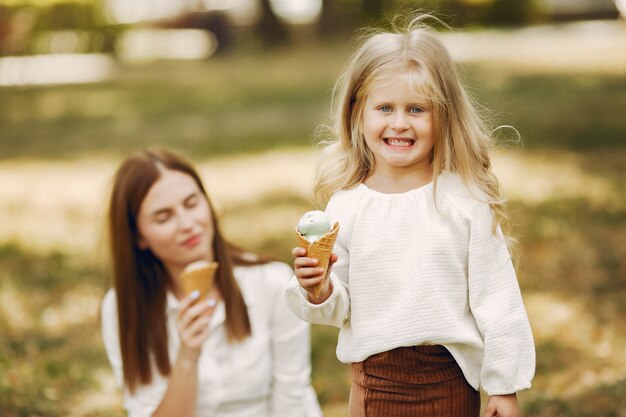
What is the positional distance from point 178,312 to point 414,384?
1289mm

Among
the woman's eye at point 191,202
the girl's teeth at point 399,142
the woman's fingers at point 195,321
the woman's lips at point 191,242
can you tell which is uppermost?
the girl's teeth at point 399,142

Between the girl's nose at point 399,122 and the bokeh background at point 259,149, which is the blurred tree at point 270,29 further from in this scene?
the girl's nose at point 399,122

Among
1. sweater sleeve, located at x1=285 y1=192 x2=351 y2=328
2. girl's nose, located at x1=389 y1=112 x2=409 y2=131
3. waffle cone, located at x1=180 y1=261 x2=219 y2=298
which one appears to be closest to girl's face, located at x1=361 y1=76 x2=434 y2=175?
girl's nose, located at x1=389 y1=112 x2=409 y2=131

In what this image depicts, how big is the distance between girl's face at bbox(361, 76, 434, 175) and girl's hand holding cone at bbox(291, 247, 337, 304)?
1.13ft

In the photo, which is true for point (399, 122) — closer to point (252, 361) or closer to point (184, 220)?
point (184, 220)

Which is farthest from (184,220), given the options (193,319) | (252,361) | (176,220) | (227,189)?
(227,189)

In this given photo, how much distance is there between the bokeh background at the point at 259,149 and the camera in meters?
4.94

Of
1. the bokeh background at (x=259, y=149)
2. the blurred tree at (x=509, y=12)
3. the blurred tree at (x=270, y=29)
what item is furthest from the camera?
the blurred tree at (x=509, y=12)

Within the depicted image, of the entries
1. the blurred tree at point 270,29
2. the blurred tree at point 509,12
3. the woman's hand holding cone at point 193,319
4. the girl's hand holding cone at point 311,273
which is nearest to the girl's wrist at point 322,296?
the girl's hand holding cone at point 311,273

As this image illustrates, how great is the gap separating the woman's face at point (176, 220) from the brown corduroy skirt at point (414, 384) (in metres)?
1.11

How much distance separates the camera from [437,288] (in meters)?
2.43

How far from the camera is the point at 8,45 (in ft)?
69.1

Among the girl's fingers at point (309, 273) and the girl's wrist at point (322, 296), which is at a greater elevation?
the girl's fingers at point (309, 273)

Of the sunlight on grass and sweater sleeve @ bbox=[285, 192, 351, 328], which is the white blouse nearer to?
sweater sleeve @ bbox=[285, 192, 351, 328]
